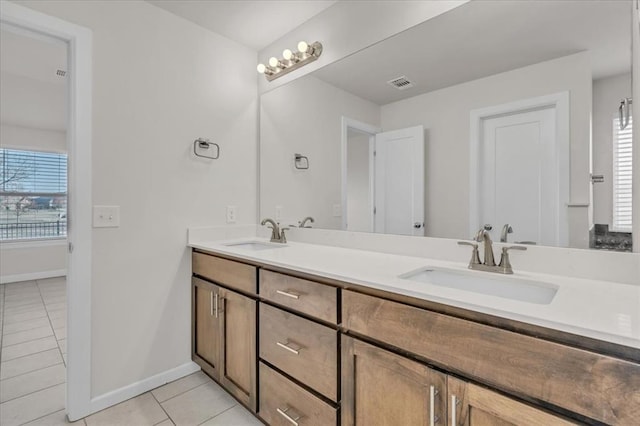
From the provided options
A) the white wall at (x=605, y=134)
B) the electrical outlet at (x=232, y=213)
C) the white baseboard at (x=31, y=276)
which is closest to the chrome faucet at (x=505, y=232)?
the white wall at (x=605, y=134)

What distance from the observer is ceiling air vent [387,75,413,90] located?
1668 millimetres

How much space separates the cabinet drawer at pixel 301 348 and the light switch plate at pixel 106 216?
3.38ft

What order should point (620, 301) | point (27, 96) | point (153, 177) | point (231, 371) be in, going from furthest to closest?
point (27, 96) < point (153, 177) < point (231, 371) < point (620, 301)

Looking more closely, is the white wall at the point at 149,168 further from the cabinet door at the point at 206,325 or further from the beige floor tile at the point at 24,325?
the beige floor tile at the point at 24,325

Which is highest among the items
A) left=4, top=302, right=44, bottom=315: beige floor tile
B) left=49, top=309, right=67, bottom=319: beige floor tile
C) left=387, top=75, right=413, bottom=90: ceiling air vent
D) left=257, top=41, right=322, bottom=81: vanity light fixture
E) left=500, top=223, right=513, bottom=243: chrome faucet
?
left=257, top=41, right=322, bottom=81: vanity light fixture

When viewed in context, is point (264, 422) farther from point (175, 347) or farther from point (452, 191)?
point (452, 191)

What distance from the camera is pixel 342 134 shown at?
2016 millimetres

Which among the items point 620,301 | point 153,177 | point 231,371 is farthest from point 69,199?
point 620,301

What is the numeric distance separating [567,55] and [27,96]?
5318 millimetres

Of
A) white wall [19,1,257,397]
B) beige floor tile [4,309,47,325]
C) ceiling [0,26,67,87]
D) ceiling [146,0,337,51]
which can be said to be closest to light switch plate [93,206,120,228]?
white wall [19,1,257,397]

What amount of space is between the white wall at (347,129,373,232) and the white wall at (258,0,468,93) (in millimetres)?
519

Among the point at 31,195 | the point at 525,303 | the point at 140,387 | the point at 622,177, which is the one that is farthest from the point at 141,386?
the point at 31,195

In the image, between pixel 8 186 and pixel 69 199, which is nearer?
pixel 69 199

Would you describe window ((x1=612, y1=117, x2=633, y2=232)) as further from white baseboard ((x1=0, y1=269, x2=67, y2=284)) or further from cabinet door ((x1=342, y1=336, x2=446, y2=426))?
white baseboard ((x1=0, y1=269, x2=67, y2=284))
